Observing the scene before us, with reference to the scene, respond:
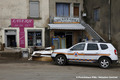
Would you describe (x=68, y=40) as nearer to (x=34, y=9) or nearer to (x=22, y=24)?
(x=34, y=9)

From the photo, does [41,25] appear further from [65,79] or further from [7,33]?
[65,79]

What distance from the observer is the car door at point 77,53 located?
1037cm

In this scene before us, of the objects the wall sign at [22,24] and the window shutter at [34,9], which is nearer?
the wall sign at [22,24]

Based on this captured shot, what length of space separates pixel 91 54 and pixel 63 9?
1097 centimetres

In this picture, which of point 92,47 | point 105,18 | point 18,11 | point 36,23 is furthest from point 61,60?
point 18,11

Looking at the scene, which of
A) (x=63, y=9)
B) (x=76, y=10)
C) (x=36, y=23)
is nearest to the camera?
(x=36, y=23)

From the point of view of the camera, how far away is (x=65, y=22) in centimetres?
1883

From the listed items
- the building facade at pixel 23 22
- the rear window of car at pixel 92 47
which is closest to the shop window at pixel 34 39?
the building facade at pixel 23 22

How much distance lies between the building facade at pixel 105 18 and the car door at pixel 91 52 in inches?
227

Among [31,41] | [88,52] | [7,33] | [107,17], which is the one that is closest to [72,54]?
[88,52]

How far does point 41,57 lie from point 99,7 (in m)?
9.71

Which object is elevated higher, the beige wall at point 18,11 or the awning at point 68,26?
the beige wall at point 18,11

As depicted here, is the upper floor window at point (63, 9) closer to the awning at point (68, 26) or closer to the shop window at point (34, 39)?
the awning at point (68, 26)

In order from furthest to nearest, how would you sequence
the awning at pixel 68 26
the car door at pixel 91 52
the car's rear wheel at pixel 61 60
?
the awning at pixel 68 26
the car's rear wheel at pixel 61 60
the car door at pixel 91 52
